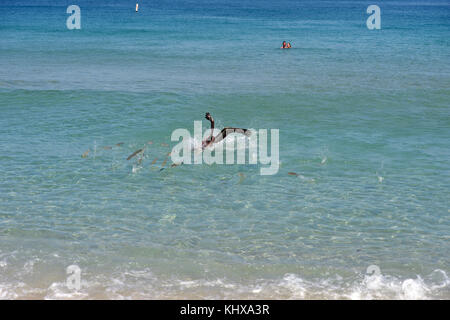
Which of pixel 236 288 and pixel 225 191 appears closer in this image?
pixel 236 288

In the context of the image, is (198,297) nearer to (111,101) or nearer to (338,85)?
(111,101)

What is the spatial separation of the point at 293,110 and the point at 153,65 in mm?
15433

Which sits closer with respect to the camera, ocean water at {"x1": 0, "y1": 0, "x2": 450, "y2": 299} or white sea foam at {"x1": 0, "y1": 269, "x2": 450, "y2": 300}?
white sea foam at {"x1": 0, "y1": 269, "x2": 450, "y2": 300}

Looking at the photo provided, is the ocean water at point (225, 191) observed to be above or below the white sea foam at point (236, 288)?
above

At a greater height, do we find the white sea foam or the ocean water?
the ocean water

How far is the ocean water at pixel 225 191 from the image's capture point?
32.7ft

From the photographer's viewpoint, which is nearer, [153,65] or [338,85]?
[338,85]

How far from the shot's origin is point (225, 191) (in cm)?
1426

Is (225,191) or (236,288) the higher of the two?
(225,191)

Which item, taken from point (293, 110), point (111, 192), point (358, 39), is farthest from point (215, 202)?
point (358, 39)

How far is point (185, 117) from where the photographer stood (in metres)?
22.5

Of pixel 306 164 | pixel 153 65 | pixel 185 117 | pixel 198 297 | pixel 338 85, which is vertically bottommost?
pixel 198 297

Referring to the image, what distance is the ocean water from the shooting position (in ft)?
32.7

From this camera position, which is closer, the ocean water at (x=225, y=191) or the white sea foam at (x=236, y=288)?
the white sea foam at (x=236, y=288)
